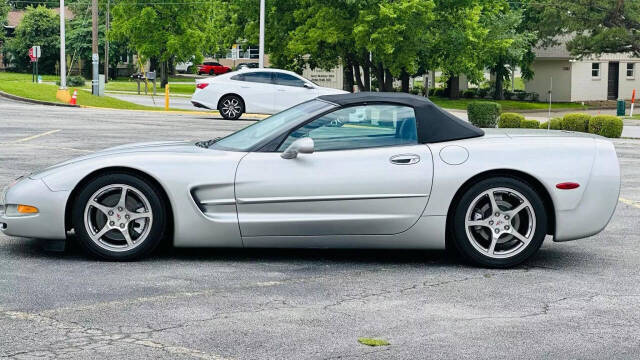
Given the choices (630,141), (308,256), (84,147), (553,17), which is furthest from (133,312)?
(553,17)

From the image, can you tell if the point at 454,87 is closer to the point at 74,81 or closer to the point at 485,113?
the point at 74,81

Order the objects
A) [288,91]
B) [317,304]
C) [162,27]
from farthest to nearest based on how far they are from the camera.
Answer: [162,27]
[288,91]
[317,304]

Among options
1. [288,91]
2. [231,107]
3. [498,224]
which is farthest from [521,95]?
[498,224]

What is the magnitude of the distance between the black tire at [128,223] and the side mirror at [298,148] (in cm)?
98

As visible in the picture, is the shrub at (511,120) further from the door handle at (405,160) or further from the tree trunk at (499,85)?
the tree trunk at (499,85)

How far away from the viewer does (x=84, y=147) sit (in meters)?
17.6

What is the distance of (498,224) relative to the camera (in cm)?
734

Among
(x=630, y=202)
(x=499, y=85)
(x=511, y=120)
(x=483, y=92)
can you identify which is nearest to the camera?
(x=630, y=202)

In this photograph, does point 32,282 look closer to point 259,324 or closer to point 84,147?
point 259,324

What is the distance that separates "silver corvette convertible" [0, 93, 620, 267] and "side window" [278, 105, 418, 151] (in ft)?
0.03

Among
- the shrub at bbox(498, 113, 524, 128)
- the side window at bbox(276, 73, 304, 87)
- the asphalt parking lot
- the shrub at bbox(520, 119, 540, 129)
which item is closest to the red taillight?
the asphalt parking lot

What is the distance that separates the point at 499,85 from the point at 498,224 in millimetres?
55131

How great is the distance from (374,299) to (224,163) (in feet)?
5.53

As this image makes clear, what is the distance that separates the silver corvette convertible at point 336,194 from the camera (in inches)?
286
